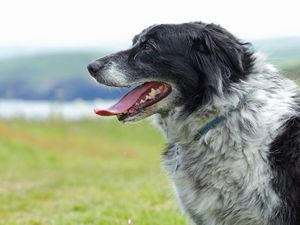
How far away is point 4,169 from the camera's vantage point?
18312 mm

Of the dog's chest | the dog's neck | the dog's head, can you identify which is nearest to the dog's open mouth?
the dog's head

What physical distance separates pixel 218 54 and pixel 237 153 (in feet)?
2.58

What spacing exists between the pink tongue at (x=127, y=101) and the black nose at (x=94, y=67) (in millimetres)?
313

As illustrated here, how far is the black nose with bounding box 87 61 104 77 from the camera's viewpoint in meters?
5.07

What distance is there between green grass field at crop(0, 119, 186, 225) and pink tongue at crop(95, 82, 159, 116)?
128 centimetres

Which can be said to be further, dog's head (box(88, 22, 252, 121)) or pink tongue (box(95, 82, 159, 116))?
pink tongue (box(95, 82, 159, 116))

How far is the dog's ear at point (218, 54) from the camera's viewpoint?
4.81 metres

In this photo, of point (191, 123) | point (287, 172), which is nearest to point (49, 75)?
point (191, 123)

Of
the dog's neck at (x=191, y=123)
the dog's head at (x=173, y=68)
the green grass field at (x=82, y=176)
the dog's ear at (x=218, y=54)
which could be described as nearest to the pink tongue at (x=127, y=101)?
the dog's head at (x=173, y=68)

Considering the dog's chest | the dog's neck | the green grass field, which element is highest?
the dog's neck

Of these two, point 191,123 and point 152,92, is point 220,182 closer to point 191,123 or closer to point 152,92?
point 191,123

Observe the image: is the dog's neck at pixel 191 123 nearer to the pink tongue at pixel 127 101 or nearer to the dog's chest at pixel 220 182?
the dog's chest at pixel 220 182

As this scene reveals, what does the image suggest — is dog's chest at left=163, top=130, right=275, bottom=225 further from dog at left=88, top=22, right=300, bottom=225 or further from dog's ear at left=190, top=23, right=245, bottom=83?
dog's ear at left=190, top=23, right=245, bottom=83

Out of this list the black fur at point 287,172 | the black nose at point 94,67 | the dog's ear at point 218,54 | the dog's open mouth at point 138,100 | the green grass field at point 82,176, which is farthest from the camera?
the green grass field at point 82,176
